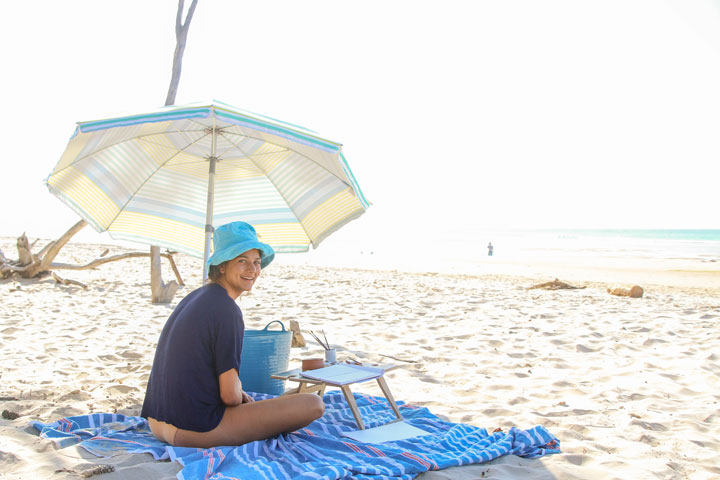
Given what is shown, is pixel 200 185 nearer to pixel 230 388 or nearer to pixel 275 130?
pixel 275 130

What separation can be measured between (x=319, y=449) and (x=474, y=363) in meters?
2.50

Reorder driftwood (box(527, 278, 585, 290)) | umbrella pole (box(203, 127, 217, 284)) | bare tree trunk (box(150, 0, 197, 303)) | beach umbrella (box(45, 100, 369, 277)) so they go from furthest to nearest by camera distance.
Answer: driftwood (box(527, 278, 585, 290)), bare tree trunk (box(150, 0, 197, 303)), beach umbrella (box(45, 100, 369, 277)), umbrella pole (box(203, 127, 217, 284))

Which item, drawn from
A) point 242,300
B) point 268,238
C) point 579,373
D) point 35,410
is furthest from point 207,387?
point 242,300

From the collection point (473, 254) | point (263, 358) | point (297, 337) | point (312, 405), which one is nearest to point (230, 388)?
point (312, 405)

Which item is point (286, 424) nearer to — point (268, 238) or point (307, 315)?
point (268, 238)

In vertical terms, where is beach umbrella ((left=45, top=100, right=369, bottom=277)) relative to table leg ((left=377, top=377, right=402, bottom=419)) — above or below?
above

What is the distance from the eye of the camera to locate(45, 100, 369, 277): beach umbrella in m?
4.14

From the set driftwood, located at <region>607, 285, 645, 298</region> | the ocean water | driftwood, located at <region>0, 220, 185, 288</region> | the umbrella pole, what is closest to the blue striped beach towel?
the umbrella pole

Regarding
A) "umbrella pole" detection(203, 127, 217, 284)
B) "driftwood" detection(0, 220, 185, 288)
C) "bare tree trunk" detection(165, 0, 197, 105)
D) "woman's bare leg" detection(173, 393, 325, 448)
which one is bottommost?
"woman's bare leg" detection(173, 393, 325, 448)

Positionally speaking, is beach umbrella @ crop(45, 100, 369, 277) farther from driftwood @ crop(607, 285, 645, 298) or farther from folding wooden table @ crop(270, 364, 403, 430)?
driftwood @ crop(607, 285, 645, 298)

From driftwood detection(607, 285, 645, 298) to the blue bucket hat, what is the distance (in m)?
8.98

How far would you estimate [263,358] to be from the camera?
12.0 ft

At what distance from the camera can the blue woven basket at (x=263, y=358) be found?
142 inches

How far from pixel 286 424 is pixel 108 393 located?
5.80 feet
